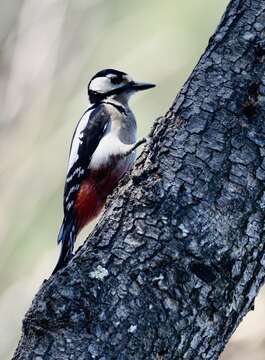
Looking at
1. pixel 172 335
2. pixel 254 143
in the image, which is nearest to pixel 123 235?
pixel 172 335

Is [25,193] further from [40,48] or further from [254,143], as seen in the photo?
[254,143]

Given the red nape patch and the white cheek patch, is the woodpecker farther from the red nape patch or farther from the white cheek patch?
the white cheek patch

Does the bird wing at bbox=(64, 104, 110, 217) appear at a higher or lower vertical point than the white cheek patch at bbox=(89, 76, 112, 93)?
lower

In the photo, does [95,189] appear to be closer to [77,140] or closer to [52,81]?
[77,140]

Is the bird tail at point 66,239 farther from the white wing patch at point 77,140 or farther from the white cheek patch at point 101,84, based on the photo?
the white cheek patch at point 101,84

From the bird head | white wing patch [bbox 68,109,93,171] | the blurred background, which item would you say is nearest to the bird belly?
white wing patch [bbox 68,109,93,171]

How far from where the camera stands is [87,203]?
4375 millimetres

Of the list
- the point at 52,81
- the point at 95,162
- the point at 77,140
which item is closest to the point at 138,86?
the point at 77,140

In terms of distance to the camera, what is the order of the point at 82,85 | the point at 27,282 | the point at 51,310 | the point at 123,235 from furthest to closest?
the point at 82,85 < the point at 27,282 < the point at 123,235 < the point at 51,310

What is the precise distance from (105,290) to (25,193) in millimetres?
3648

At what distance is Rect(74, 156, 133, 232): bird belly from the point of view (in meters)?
4.36

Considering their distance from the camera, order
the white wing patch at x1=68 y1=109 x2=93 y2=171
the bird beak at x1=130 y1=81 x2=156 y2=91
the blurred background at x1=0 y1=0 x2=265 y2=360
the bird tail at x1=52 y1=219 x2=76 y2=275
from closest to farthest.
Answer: the bird tail at x1=52 y1=219 x2=76 y2=275 → the white wing patch at x1=68 y1=109 x2=93 y2=171 → the bird beak at x1=130 y1=81 x2=156 y2=91 → the blurred background at x1=0 y1=0 x2=265 y2=360

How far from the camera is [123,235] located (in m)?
2.10

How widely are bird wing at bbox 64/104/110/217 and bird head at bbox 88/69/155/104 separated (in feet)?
0.54
